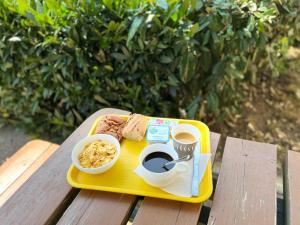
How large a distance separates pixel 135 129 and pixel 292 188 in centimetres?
72

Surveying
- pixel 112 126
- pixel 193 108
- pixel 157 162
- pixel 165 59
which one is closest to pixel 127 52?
pixel 165 59

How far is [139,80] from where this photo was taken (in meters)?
2.36

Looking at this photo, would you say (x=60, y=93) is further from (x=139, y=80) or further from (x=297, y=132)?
(x=297, y=132)

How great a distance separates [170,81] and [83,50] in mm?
668

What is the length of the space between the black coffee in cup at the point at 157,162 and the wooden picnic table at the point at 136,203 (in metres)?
0.12

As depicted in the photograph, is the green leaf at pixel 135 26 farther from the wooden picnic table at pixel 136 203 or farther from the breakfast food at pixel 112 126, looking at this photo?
the wooden picnic table at pixel 136 203

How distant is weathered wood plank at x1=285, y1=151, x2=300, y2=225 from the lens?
1169 millimetres

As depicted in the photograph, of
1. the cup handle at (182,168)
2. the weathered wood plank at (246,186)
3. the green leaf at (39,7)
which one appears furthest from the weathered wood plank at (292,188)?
the green leaf at (39,7)

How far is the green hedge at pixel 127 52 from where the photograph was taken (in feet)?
6.35

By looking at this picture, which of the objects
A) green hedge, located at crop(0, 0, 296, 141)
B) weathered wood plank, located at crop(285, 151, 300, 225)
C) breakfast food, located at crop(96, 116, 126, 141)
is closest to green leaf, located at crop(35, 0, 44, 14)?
green hedge, located at crop(0, 0, 296, 141)

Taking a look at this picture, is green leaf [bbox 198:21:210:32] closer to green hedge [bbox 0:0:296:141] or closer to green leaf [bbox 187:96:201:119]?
green hedge [bbox 0:0:296:141]

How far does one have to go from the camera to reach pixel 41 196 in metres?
1.20

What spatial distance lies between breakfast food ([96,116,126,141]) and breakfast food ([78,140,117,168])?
10 centimetres

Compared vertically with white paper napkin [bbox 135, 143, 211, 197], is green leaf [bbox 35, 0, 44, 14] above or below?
above
